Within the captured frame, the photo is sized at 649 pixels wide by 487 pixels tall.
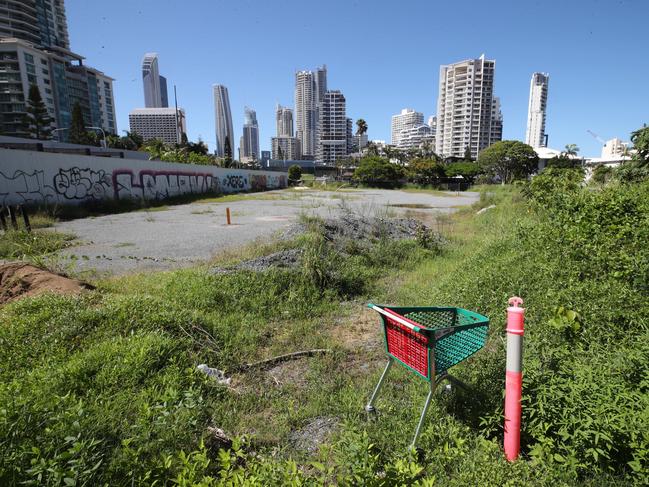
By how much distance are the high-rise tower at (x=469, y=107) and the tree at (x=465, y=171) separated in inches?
2386

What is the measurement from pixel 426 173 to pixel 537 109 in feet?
370

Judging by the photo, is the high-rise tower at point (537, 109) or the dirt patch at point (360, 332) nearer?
the dirt patch at point (360, 332)

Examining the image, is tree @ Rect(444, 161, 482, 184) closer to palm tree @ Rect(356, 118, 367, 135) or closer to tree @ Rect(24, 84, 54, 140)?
palm tree @ Rect(356, 118, 367, 135)

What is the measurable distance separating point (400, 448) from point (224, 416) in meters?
1.42

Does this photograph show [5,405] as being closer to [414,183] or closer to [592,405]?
[592,405]

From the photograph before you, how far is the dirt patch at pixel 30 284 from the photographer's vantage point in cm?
496

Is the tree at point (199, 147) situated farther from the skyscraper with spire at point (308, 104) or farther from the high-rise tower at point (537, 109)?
the high-rise tower at point (537, 109)

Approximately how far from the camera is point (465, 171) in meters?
66.9

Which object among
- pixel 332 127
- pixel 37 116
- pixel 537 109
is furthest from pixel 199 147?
pixel 537 109

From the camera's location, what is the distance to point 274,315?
17.1 feet

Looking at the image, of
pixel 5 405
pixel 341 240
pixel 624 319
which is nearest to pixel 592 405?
pixel 624 319

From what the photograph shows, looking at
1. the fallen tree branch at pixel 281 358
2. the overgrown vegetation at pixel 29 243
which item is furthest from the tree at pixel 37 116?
the fallen tree branch at pixel 281 358

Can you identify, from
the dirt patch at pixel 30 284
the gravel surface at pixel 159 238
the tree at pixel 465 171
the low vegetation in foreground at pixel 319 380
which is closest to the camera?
the low vegetation in foreground at pixel 319 380

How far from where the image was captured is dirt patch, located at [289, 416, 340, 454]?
9.01 feet
